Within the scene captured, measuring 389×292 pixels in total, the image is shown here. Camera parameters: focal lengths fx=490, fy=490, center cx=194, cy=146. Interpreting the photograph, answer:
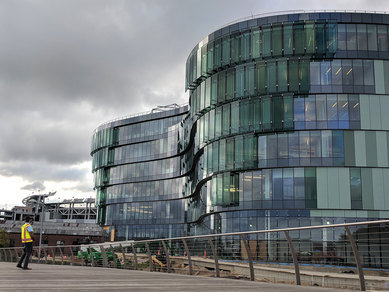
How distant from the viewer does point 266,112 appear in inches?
1690

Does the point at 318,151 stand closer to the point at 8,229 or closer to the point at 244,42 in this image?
the point at 244,42

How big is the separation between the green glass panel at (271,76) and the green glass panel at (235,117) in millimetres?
3340

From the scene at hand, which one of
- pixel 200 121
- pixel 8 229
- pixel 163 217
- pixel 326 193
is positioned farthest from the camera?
pixel 8 229

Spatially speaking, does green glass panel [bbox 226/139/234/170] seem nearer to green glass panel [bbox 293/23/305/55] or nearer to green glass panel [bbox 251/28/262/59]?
green glass panel [bbox 251/28/262/59]

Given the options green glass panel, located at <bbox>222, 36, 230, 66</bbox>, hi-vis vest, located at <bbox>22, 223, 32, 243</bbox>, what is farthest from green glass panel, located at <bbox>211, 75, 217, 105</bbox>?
Answer: hi-vis vest, located at <bbox>22, 223, 32, 243</bbox>

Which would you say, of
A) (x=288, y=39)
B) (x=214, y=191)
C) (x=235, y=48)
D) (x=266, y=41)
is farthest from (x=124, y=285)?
(x=235, y=48)

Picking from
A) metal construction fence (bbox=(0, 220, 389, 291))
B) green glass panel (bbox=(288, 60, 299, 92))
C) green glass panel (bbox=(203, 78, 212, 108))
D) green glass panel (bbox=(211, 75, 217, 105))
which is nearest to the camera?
metal construction fence (bbox=(0, 220, 389, 291))

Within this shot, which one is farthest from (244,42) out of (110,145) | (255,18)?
(110,145)

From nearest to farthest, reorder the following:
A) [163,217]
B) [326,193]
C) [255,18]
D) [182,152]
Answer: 1. [326,193]
2. [255,18]
3. [182,152]
4. [163,217]

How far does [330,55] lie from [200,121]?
14187 millimetres

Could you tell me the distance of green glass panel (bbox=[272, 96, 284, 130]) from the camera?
140 feet

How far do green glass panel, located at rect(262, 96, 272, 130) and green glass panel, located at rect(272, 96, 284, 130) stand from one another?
Answer: 43 centimetres

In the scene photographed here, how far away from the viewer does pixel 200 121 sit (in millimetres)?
49438

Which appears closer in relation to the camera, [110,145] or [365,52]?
[365,52]
